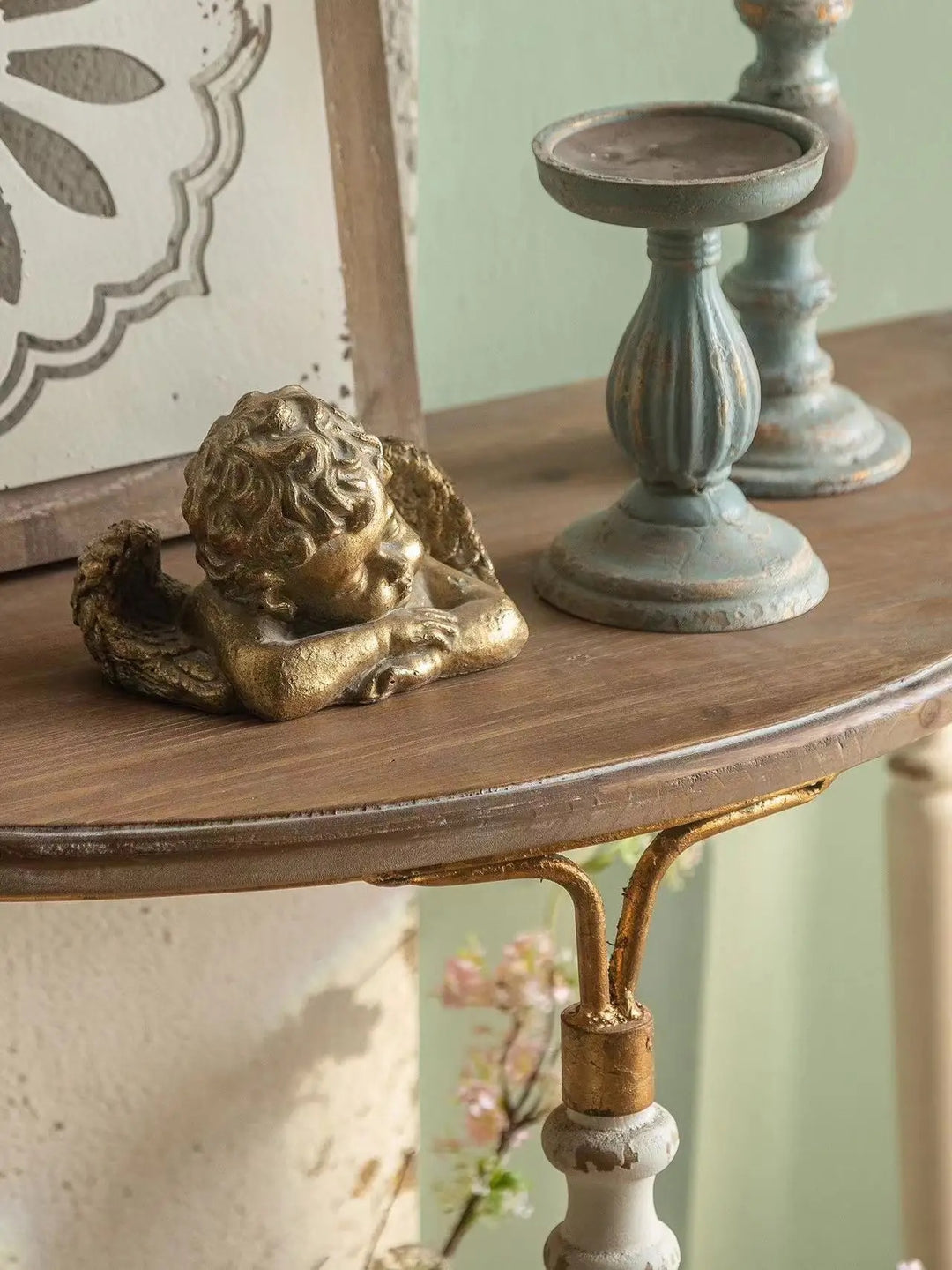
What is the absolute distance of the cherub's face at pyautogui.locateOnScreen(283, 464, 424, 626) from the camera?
0.58 m

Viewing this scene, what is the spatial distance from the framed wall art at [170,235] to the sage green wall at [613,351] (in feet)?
0.61

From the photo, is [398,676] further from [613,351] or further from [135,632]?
[613,351]

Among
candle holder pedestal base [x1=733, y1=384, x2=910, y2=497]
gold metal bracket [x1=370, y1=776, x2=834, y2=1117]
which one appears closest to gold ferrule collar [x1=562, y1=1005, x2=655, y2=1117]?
gold metal bracket [x1=370, y1=776, x2=834, y2=1117]

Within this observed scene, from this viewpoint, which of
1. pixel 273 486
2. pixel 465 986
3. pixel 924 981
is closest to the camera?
pixel 273 486

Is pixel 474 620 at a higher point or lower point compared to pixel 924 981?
higher

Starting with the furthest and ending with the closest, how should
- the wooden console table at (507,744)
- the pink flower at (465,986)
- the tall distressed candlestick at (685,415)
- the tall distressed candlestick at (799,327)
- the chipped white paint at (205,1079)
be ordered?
the pink flower at (465,986)
the chipped white paint at (205,1079)
the tall distressed candlestick at (799,327)
the tall distressed candlestick at (685,415)
the wooden console table at (507,744)

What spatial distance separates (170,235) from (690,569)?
0.25 m

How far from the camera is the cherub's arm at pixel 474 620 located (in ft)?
2.02

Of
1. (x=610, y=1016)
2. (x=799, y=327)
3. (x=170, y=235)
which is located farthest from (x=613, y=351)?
(x=610, y=1016)

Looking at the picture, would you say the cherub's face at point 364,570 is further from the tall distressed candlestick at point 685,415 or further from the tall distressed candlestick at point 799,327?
the tall distressed candlestick at point 799,327

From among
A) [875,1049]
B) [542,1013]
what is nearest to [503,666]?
[542,1013]

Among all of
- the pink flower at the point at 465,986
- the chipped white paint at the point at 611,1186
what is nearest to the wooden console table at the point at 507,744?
the chipped white paint at the point at 611,1186

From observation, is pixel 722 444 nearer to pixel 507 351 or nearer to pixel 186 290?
pixel 186 290

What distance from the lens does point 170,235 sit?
71 cm
